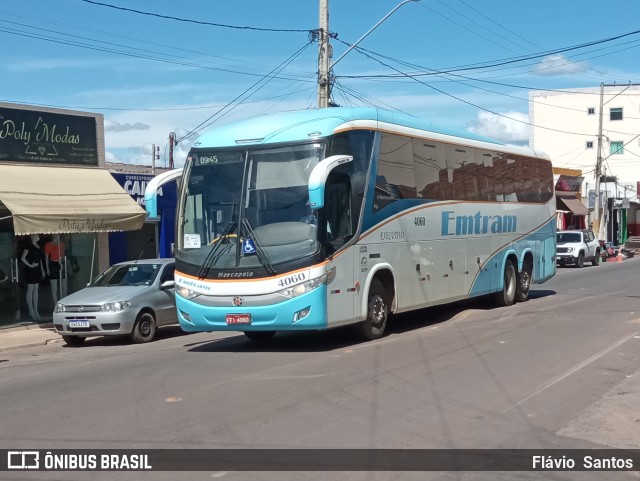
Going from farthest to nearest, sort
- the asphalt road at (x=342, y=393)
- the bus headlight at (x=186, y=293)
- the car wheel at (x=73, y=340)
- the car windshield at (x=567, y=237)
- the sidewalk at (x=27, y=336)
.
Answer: the car windshield at (x=567, y=237) → the sidewalk at (x=27, y=336) → the car wheel at (x=73, y=340) → the bus headlight at (x=186, y=293) → the asphalt road at (x=342, y=393)

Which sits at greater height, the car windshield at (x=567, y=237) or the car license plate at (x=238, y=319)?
the car license plate at (x=238, y=319)

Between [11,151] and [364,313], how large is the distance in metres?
10.6

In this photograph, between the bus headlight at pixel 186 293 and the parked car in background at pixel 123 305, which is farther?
the parked car in background at pixel 123 305

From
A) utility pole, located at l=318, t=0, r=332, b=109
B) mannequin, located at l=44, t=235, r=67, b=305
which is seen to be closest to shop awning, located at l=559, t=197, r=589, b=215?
utility pole, located at l=318, t=0, r=332, b=109

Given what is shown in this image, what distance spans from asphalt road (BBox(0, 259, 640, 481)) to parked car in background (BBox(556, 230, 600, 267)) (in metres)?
24.5

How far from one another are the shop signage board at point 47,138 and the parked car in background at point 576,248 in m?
25.4

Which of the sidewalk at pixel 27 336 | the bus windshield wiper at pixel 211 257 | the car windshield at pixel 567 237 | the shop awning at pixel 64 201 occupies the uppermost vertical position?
the shop awning at pixel 64 201

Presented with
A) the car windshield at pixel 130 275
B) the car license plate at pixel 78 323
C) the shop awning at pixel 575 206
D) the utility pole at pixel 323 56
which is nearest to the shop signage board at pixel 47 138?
the car windshield at pixel 130 275

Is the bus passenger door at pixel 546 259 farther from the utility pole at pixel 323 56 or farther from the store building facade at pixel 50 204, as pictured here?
the store building facade at pixel 50 204

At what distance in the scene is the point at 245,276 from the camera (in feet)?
38.7

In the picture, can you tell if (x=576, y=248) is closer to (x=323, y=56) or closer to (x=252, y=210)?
(x=323, y=56)

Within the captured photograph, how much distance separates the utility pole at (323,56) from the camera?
23.1 metres

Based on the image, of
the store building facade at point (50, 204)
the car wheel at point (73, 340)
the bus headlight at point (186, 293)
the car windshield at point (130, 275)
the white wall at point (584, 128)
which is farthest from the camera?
the white wall at point (584, 128)

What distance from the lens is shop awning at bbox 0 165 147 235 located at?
55.7ft
